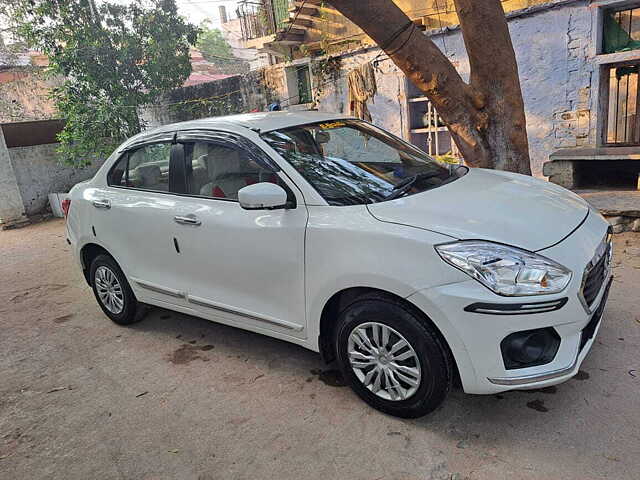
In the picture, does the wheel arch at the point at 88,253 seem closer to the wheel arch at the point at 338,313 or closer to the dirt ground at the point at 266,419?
the dirt ground at the point at 266,419

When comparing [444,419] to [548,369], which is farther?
[444,419]

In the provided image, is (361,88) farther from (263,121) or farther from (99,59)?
(263,121)

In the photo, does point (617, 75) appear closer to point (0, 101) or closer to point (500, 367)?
point (500, 367)

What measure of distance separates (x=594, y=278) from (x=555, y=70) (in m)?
5.82

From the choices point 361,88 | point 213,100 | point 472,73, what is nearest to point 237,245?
point 472,73

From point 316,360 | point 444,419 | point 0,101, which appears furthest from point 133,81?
point 444,419

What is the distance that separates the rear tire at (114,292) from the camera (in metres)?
4.17

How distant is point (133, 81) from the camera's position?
36.8ft

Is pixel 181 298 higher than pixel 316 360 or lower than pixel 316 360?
higher

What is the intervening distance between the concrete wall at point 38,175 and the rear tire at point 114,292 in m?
6.90

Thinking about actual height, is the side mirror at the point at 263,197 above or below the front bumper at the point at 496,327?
above

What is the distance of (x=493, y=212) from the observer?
8.66ft

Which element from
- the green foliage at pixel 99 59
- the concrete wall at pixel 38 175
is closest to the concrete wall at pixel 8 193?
the concrete wall at pixel 38 175

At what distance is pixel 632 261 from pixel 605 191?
1932 mm
